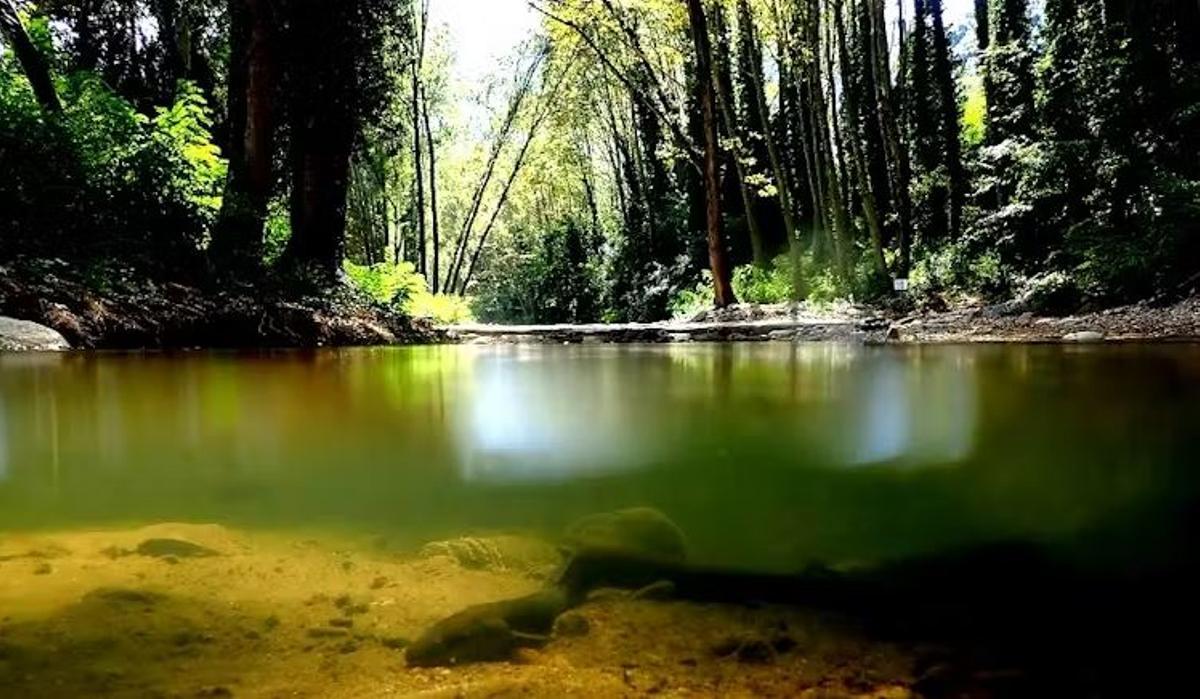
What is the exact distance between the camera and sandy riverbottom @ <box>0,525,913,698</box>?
111cm

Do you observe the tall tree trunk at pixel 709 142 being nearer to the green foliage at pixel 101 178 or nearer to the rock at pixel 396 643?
the green foliage at pixel 101 178

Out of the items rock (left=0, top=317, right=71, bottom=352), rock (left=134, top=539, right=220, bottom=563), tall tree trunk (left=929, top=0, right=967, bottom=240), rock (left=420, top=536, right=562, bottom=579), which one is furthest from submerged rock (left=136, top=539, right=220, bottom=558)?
tall tree trunk (left=929, top=0, right=967, bottom=240)

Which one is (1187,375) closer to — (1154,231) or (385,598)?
(385,598)

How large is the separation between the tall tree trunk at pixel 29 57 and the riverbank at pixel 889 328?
212 inches

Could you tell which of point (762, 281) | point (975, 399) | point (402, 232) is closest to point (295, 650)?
point (975, 399)

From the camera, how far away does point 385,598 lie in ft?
4.59

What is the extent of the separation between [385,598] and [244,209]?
9.19m

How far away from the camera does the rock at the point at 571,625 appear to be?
1296 millimetres

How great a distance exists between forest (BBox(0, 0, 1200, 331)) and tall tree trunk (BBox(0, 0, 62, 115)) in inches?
1.2

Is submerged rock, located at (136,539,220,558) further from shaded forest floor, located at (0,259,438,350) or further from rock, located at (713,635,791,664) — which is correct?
shaded forest floor, located at (0,259,438,350)

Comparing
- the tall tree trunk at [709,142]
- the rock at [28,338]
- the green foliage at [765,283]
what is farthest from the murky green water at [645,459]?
the green foliage at [765,283]

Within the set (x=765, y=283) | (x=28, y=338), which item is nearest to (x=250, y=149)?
(x=28, y=338)

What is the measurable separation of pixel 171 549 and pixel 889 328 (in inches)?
378

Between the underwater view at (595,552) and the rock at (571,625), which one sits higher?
the underwater view at (595,552)
